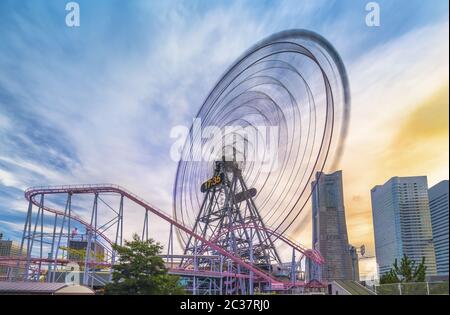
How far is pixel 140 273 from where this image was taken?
13938 mm

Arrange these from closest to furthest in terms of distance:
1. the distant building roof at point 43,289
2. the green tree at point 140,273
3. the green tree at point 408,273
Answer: the distant building roof at point 43,289
the green tree at point 140,273
the green tree at point 408,273

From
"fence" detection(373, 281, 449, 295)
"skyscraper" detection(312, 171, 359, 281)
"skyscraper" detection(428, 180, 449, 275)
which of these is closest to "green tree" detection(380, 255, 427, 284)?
"skyscraper" detection(428, 180, 449, 275)

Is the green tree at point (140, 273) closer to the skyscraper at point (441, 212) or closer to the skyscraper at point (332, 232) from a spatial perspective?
the skyscraper at point (441, 212)

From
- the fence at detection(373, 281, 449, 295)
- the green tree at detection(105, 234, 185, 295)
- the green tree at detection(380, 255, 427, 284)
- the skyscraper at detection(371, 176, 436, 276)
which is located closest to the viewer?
the fence at detection(373, 281, 449, 295)

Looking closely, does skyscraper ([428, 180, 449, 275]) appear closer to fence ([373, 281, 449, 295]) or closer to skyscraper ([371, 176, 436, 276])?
fence ([373, 281, 449, 295])

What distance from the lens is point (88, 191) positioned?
22.9m

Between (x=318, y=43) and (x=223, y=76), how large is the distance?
9049 millimetres

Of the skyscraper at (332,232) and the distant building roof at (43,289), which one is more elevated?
the skyscraper at (332,232)

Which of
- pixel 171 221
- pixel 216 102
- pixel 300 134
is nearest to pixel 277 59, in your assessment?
pixel 300 134

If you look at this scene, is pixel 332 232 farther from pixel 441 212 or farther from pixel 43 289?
pixel 43 289

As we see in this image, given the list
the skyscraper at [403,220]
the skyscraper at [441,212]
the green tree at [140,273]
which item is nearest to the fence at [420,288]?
the skyscraper at [441,212]

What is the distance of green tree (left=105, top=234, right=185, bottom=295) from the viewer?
12769 mm

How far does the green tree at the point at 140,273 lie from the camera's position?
41.9 feet
